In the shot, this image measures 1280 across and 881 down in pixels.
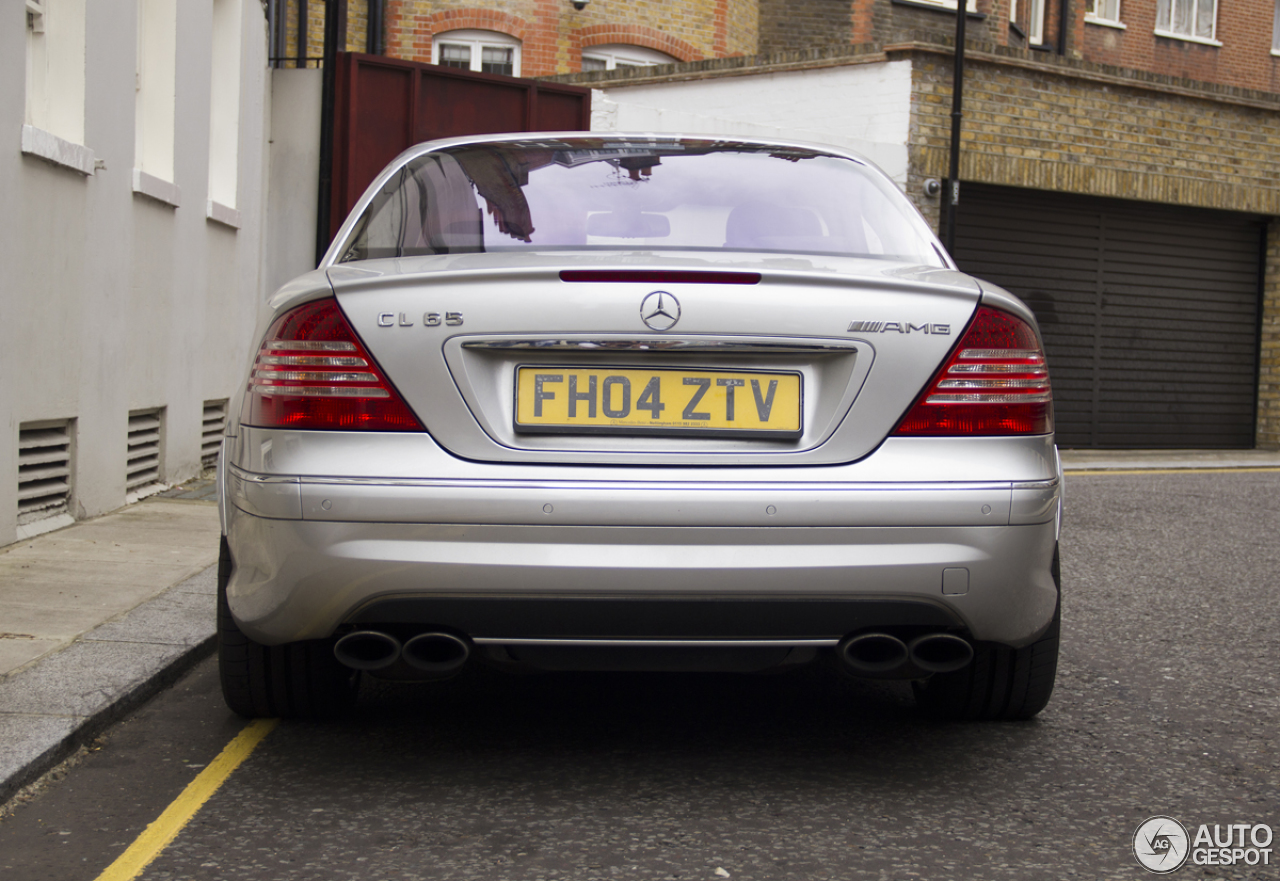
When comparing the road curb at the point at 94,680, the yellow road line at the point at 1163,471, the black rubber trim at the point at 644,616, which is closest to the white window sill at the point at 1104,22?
the yellow road line at the point at 1163,471

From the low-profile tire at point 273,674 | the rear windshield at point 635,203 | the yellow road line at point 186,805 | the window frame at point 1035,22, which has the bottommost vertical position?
the yellow road line at point 186,805

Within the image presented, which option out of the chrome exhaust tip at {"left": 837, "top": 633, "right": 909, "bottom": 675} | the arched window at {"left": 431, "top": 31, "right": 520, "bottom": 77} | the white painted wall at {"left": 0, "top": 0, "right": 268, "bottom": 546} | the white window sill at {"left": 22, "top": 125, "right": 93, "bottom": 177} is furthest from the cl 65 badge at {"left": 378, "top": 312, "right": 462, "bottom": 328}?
the arched window at {"left": 431, "top": 31, "right": 520, "bottom": 77}

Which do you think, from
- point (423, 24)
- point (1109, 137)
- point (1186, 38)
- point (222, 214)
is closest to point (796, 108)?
point (1109, 137)

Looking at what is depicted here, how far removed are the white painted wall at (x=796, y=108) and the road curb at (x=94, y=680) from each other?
437 inches

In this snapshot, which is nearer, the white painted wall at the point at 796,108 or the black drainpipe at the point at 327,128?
the black drainpipe at the point at 327,128

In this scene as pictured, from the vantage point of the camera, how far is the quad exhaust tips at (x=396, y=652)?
3.22m

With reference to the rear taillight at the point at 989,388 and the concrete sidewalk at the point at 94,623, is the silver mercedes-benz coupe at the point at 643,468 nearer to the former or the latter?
the rear taillight at the point at 989,388

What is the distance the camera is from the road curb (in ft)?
11.7

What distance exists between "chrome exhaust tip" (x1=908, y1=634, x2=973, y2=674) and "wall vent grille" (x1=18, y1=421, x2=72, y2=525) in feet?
17.1

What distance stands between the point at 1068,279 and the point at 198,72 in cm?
1142

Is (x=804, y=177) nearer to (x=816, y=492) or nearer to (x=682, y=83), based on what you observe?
(x=816, y=492)

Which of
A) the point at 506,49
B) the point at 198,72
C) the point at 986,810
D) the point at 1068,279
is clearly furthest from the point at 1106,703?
→ the point at 506,49

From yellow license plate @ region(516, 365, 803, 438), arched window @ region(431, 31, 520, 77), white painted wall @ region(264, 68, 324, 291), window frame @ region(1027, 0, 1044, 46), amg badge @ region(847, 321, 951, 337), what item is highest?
window frame @ region(1027, 0, 1044, 46)
